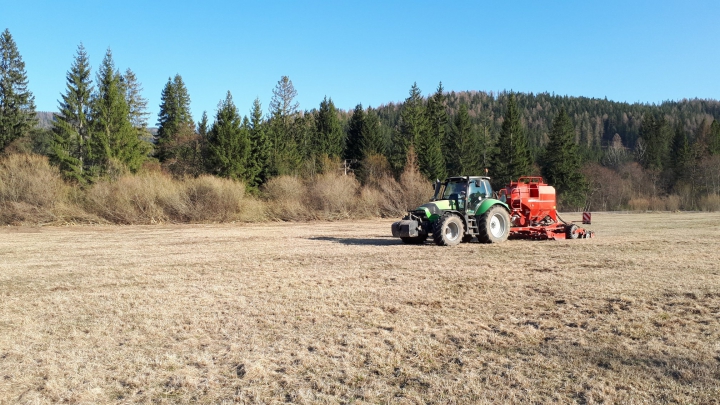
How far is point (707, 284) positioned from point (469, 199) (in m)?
7.51

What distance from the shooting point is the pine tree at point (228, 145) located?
4025cm

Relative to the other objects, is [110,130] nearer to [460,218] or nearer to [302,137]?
[302,137]

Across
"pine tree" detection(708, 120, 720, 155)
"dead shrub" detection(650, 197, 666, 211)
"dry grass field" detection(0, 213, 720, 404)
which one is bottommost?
"dry grass field" detection(0, 213, 720, 404)

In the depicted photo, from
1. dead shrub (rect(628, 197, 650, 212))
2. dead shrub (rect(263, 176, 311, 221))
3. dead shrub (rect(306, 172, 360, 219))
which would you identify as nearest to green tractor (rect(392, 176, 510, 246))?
dead shrub (rect(263, 176, 311, 221))

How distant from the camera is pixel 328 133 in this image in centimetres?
6041

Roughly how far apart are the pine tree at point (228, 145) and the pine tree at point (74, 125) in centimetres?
918

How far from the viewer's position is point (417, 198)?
3531cm

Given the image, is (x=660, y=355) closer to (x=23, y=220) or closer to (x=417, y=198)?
(x=23, y=220)

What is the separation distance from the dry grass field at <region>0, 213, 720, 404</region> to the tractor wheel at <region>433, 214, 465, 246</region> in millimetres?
2584

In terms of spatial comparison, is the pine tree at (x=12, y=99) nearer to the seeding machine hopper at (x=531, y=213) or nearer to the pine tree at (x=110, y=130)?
the pine tree at (x=110, y=130)

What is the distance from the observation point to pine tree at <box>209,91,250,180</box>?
132 feet

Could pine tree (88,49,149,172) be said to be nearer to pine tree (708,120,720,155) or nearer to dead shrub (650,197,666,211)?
dead shrub (650,197,666,211)

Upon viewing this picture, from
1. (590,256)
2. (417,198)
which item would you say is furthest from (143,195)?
(590,256)

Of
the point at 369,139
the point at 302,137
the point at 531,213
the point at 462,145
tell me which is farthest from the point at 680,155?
the point at 531,213
